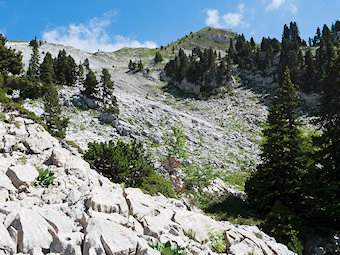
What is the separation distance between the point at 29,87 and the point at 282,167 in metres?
39.7

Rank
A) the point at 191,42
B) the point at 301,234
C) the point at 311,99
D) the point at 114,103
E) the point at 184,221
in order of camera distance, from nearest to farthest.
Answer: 1. the point at 184,221
2. the point at 301,234
3. the point at 114,103
4. the point at 311,99
5. the point at 191,42

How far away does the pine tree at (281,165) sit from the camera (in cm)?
1589

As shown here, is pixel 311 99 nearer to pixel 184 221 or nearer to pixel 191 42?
pixel 184 221

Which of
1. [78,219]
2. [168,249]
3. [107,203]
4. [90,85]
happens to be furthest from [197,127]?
[168,249]

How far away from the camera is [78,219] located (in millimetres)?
7359

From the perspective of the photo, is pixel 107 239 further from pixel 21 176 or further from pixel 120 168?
pixel 120 168

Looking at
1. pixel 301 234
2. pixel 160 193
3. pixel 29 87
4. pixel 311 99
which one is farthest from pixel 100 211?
pixel 311 99

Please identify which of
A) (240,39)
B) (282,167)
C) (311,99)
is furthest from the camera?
(240,39)

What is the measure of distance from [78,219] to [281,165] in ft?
52.3

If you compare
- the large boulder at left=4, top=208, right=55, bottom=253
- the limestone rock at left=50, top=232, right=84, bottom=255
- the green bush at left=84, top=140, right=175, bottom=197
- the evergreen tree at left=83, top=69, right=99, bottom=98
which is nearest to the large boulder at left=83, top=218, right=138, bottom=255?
the limestone rock at left=50, top=232, right=84, bottom=255

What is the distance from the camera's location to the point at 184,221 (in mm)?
9812

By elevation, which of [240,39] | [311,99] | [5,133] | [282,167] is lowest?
[282,167]

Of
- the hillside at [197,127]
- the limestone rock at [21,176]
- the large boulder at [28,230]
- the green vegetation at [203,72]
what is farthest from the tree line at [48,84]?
the green vegetation at [203,72]

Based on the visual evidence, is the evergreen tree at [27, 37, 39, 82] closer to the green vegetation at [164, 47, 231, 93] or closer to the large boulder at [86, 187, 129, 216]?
the large boulder at [86, 187, 129, 216]
